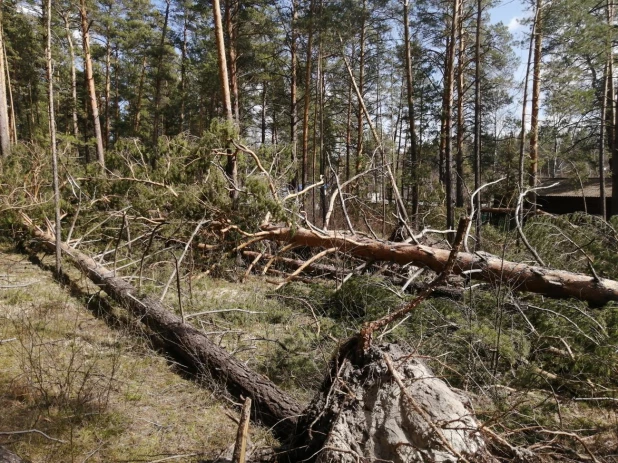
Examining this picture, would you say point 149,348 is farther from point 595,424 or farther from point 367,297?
point 595,424

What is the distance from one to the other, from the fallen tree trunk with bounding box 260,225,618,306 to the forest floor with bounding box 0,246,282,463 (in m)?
2.68

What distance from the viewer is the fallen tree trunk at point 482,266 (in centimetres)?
429

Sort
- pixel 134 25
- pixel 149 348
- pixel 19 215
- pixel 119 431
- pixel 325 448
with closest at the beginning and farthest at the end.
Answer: pixel 325 448, pixel 119 431, pixel 149 348, pixel 19 215, pixel 134 25

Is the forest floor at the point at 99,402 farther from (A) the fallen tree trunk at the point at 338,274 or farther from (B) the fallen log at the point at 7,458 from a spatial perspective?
(A) the fallen tree trunk at the point at 338,274

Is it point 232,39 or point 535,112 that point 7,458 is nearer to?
point 232,39

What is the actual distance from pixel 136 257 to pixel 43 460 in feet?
14.5

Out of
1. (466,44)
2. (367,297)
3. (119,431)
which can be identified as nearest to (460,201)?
(466,44)

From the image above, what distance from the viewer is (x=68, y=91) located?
69.7 feet

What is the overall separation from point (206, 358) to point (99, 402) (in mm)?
868

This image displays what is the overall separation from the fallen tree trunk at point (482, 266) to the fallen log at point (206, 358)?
2102mm

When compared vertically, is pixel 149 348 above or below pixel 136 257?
below

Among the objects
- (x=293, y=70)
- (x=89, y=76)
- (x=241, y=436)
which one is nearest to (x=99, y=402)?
(x=241, y=436)

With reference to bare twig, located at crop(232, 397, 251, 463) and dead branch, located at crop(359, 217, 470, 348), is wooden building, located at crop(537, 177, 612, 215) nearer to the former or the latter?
dead branch, located at crop(359, 217, 470, 348)

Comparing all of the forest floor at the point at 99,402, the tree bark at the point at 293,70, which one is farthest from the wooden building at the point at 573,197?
the forest floor at the point at 99,402
